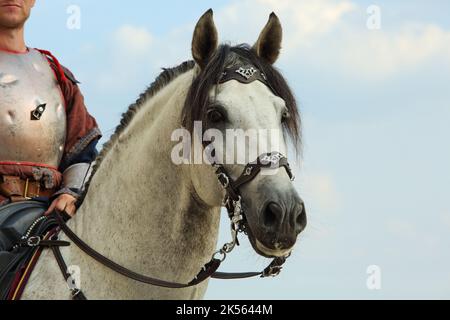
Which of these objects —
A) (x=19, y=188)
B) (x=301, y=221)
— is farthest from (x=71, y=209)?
(x=301, y=221)

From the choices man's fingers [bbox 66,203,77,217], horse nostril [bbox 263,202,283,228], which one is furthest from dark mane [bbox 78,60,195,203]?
horse nostril [bbox 263,202,283,228]

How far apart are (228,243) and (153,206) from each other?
29.0 inches

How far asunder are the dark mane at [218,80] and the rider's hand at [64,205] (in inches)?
66.6

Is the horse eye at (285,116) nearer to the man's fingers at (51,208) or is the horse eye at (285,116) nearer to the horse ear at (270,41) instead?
the horse ear at (270,41)

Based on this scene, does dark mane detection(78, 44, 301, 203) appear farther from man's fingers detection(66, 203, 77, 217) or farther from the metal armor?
the metal armor

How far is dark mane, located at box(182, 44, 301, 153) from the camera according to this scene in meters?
6.32

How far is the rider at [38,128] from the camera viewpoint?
812 cm

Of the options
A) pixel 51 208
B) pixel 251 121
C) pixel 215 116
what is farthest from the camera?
pixel 51 208

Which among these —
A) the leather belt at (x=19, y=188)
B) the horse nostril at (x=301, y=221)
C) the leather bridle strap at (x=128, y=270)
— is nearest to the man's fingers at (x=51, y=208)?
the leather bridle strap at (x=128, y=270)

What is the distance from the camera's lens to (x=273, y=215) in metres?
5.84

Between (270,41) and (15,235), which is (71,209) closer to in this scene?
(15,235)

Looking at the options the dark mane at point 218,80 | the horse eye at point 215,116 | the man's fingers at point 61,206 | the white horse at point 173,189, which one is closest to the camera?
the white horse at point 173,189

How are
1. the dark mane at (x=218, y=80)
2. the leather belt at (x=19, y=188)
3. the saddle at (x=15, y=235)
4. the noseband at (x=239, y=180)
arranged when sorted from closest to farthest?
1. the noseband at (x=239, y=180)
2. the dark mane at (x=218, y=80)
3. the saddle at (x=15, y=235)
4. the leather belt at (x=19, y=188)
